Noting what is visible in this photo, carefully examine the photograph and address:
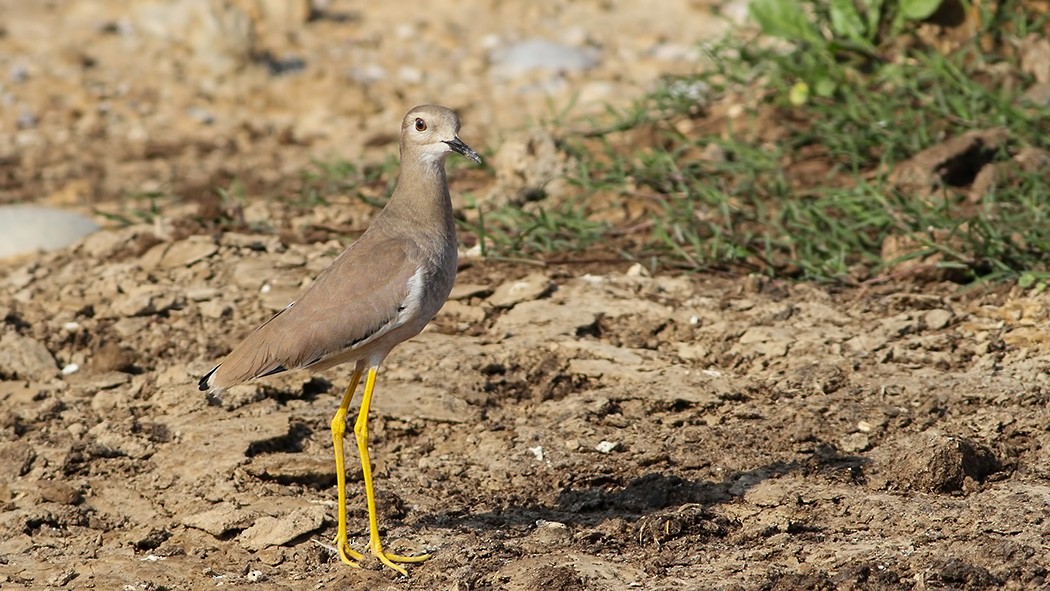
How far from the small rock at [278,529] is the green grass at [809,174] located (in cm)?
245

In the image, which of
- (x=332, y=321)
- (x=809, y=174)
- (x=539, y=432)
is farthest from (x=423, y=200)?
(x=809, y=174)

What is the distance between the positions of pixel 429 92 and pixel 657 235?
4445 millimetres

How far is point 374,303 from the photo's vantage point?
5070 millimetres

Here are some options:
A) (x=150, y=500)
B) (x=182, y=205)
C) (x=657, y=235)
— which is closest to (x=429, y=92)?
(x=182, y=205)

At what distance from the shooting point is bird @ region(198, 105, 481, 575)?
502cm

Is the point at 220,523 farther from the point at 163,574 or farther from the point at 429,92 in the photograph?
the point at 429,92

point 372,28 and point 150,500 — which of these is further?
point 372,28

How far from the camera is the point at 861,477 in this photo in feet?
17.5

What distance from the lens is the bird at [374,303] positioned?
502 cm

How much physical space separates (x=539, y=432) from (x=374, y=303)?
1069 mm

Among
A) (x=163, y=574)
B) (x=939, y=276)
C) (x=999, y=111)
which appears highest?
(x=999, y=111)

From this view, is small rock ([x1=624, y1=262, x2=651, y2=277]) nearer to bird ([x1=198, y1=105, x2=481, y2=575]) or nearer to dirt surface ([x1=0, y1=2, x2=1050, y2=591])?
dirt surface ([x1=0, y1=2, x2=1050, y2=591])

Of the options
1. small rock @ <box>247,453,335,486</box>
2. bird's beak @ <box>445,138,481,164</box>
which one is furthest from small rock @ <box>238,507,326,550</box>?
bird's beak @ <box>445,138,481,164</box>

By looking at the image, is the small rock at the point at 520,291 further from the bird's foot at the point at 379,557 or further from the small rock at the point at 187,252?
the bird's foot at the point at 379,557
